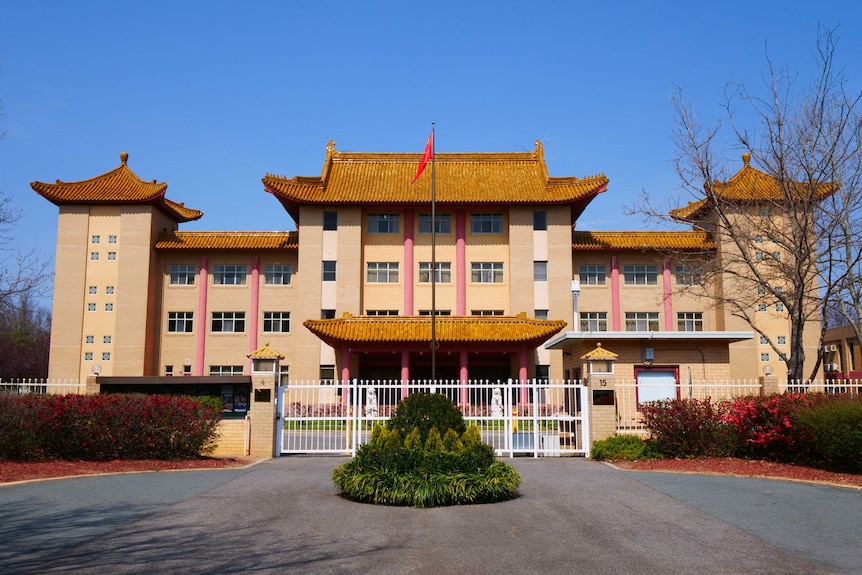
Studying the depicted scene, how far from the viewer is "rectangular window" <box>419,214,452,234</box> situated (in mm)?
43125

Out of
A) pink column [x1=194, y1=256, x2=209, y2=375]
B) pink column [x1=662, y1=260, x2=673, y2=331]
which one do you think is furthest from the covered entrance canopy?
pink column [x1=194, y1=256, x2=209, y2=375]

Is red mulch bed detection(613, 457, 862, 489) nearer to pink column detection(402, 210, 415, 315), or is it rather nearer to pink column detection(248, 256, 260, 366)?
pink column detection(402, 210, 415, 315)

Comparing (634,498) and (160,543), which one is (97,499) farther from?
(634,498)

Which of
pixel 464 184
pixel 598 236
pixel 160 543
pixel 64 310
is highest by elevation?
pixel 464 184

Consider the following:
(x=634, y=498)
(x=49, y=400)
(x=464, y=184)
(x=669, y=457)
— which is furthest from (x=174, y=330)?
(x=634, y=498)

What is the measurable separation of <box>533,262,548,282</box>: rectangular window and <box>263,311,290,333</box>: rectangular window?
14424 mm

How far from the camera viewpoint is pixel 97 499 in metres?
11.4

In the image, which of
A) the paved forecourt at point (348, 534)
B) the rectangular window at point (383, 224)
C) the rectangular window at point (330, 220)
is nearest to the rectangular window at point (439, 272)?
A: the rectangular window at point (383, 224)

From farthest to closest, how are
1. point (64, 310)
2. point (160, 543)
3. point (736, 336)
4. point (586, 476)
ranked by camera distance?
1. point (64, 310)
2. point (736, 336)
3. point (586, 476)
4. point (160, 543)

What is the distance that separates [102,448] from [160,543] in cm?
832

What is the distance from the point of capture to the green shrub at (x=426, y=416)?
1228 centimetres

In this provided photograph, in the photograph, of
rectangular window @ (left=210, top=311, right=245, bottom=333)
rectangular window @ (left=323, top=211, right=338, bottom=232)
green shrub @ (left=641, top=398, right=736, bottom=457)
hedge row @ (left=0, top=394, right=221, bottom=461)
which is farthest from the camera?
rectangular window @ (left=210, top=311, right=245, bottom=333)

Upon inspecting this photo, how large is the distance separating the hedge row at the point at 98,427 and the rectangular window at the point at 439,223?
27478 mm

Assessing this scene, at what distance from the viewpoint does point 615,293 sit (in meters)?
43.9
